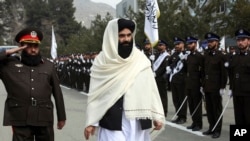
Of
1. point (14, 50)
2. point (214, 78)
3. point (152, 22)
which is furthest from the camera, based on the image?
point (152, 22)

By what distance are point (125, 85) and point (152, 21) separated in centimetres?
757

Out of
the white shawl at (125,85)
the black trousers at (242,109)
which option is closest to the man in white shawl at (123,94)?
the white shawl at (125,85)

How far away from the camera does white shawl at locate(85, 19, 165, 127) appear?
4488 millimetres

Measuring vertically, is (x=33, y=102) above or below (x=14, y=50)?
below

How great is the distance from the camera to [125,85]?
14.8ft

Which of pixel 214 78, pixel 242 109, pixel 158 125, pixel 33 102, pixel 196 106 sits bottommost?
pixel 196 106

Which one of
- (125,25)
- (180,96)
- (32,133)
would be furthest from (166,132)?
(125,25)

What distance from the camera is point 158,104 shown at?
4.61m

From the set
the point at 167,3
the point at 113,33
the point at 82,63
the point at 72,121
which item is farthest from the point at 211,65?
the point at 167,3

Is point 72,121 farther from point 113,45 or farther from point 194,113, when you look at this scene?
point 113,45

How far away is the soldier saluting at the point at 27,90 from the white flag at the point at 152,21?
261 inches

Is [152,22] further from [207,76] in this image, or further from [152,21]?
[207,76]

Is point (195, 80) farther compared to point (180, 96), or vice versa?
point (180, 96)

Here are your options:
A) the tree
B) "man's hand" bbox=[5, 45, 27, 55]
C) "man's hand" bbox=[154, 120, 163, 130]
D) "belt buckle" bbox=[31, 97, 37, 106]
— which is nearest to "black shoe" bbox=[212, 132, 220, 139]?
"man's hand" bbox=[154, 120, 163, 130]
